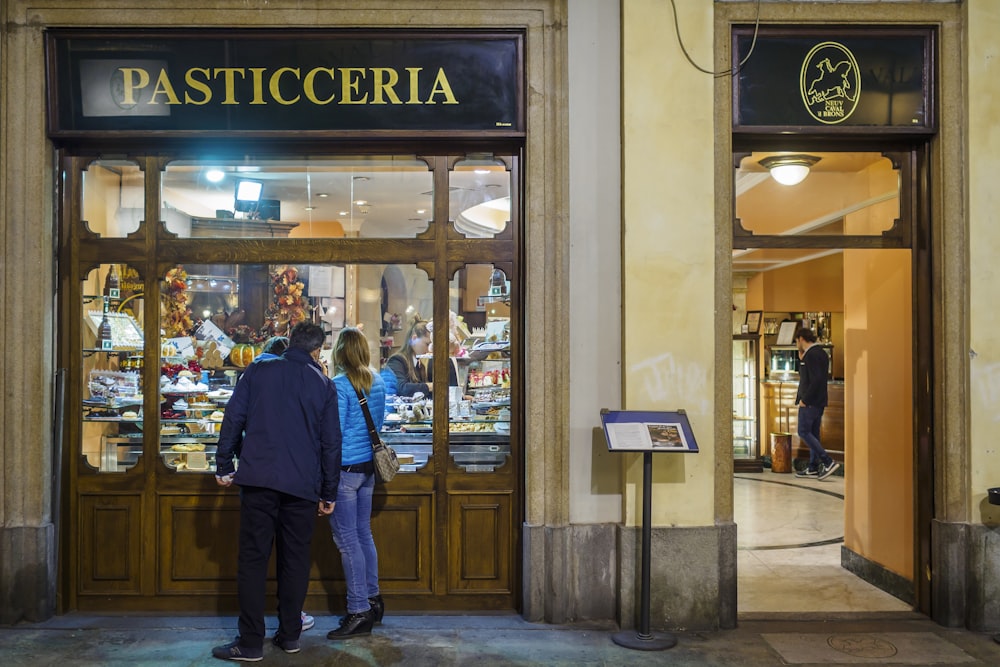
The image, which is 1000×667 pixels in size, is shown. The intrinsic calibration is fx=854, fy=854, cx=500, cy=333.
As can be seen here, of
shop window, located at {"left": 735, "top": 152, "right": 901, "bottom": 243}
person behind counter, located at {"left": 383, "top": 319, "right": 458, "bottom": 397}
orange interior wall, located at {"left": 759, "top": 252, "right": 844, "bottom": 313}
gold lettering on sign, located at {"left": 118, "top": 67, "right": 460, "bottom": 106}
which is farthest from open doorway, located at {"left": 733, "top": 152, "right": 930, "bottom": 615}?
orange interior wall, located at {"left": 759, "top": 252, "right": 844, "bottom": 313}

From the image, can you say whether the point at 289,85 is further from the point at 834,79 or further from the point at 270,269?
the point at 834,79

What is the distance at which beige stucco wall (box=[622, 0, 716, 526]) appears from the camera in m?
5.31

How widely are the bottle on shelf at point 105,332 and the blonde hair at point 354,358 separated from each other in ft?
5.60

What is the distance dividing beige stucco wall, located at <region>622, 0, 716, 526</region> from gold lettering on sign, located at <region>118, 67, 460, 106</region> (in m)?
1.34

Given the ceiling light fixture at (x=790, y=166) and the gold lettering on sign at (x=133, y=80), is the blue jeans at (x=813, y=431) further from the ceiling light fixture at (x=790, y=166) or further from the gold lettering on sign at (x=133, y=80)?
the gold lettering on sign at (x=133, y=80)

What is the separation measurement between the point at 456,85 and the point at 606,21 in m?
1.04

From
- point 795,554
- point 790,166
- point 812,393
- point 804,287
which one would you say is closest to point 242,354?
point 790,166

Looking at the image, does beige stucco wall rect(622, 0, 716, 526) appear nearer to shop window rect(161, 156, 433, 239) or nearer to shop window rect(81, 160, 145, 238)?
shop window rect(161, 156, 433, 239)

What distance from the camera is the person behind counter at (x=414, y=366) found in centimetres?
568

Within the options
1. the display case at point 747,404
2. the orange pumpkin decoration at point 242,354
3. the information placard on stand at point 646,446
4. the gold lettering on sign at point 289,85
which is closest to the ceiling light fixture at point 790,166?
the information placard on stand at point 646,446

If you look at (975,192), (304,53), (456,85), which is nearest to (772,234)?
(975,192)

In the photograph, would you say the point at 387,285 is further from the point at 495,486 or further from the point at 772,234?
the point at 772,234

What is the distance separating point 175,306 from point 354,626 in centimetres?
241

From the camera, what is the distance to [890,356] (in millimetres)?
6168
